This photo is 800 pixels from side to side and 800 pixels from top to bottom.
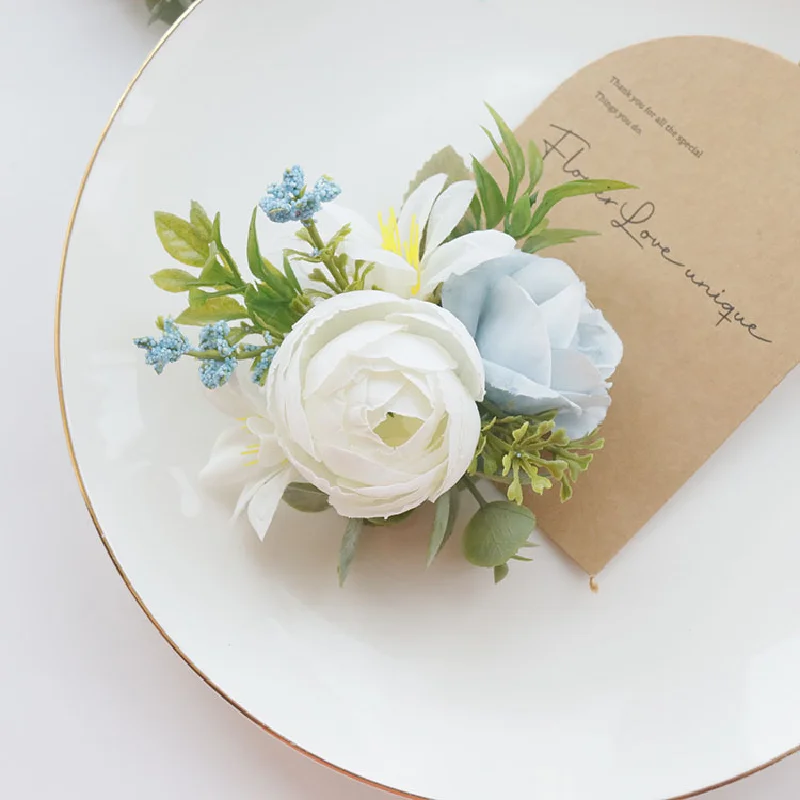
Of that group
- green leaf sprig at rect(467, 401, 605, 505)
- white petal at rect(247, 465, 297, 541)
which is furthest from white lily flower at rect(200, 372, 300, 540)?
green leaf sprig at rect(467, 401, 605, 505)

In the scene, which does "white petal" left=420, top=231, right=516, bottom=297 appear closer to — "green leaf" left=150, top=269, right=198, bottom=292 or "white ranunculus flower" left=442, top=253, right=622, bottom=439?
"white ranunculus flower" left=442, top=253, right=622, bottom=439

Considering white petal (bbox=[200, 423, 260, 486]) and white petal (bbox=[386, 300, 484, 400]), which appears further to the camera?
white petal (bbox=[200, 423, 260, 486])

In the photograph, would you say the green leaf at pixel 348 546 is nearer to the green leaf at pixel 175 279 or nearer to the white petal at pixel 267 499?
the white petal at pixel 267 499

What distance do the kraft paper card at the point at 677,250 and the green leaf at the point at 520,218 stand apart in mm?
70

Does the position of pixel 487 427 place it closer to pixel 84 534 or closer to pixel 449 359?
pixel 449 359

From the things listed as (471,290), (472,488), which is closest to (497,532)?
(472,488)

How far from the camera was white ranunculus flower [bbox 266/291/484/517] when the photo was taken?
0.34m

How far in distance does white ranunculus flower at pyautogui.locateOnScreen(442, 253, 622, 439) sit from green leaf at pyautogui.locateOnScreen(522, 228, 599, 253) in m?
0.03

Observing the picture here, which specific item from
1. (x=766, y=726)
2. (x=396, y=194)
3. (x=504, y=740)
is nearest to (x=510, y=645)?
(x=504, y=740)

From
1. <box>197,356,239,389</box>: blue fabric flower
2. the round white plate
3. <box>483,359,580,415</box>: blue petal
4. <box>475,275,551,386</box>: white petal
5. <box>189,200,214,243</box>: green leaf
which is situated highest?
<box>189,200,214,243</box>: green leaf

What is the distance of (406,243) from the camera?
1.36 ft

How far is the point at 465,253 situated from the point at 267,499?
6.5 inches

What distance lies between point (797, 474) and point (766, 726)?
0.15 meters

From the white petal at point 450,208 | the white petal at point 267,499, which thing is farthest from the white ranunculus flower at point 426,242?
the white petal at point 267,499
